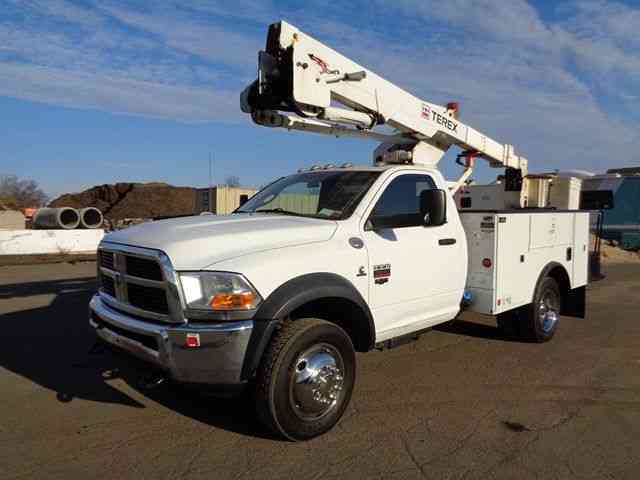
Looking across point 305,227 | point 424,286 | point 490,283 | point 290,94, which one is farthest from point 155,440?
point 490,283

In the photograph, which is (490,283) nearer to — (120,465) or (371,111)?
(371,111)

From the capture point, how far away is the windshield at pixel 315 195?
170 inches

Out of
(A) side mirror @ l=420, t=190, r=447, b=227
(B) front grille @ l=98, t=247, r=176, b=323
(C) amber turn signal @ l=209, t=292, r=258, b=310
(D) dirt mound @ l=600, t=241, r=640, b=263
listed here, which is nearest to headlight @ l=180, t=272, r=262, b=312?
(C) amber turn signal @ l=209, t=292, r=258, b=310

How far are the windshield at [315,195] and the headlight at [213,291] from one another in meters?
1.22

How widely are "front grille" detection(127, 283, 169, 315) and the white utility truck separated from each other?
0.01 metres

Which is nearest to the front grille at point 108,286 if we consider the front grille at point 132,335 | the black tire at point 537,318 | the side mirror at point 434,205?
the front grille at point 132,335

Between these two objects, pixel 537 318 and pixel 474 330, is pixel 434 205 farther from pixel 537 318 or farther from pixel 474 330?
pixel 474 330

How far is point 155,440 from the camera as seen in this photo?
11.7 ft

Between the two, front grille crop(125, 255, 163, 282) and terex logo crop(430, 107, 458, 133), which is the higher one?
terex logo crop(430, 107, 458, 133)

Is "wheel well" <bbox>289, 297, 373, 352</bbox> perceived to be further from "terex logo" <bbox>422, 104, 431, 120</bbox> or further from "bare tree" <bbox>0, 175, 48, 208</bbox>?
"bare tree" <bbox>0, 175, 48, 208</bbox>

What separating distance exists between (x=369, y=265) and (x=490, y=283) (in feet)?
5.94

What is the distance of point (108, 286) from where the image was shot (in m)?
4.00

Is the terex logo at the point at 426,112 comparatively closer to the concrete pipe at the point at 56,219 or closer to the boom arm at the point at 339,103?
the boom arm at the point at 339,103

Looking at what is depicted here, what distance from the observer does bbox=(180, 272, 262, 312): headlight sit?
3.18 meters
